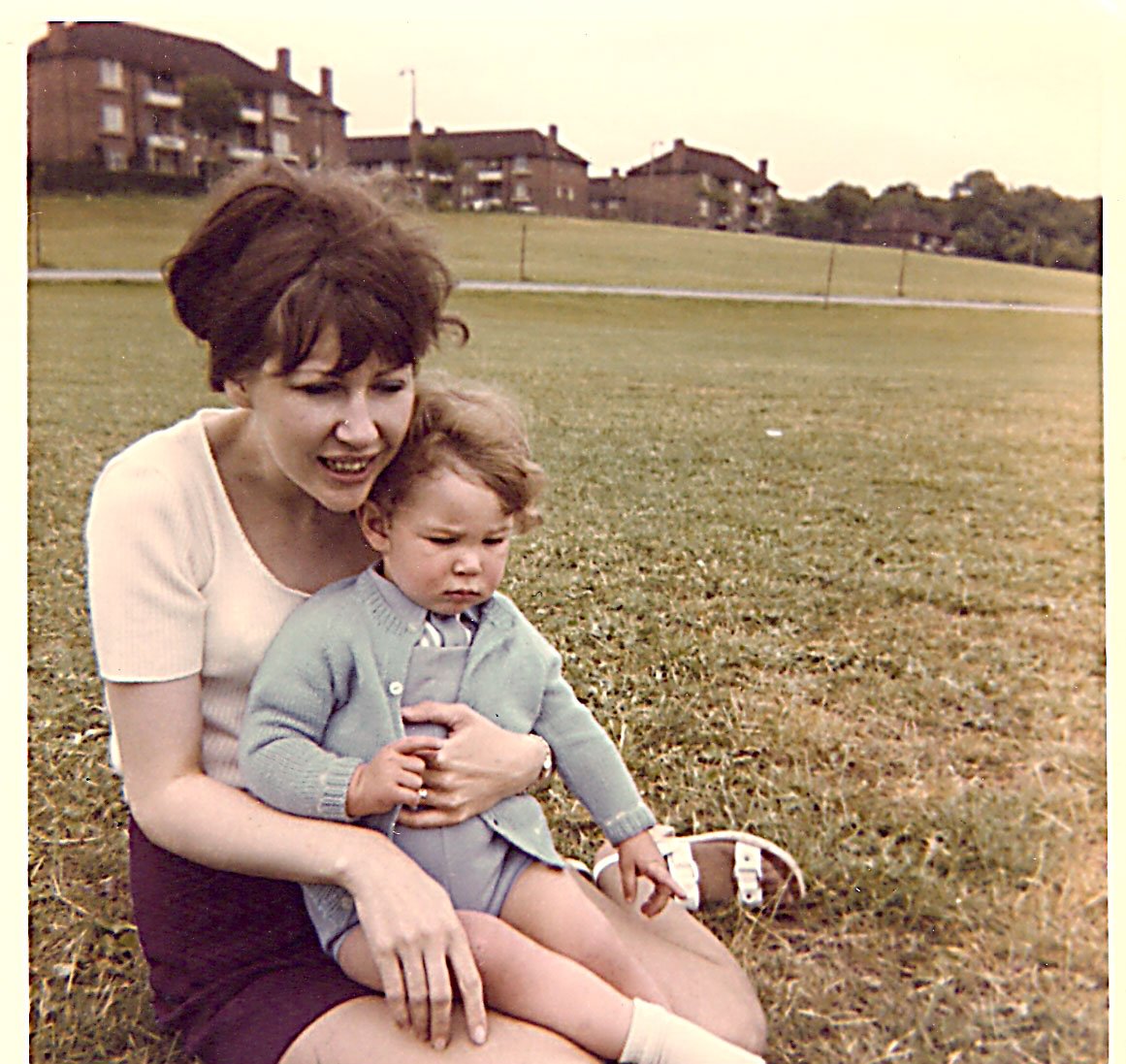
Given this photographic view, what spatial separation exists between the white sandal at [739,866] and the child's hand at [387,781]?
688mm

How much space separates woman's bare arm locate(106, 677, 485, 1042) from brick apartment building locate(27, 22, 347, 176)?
820 millimetres

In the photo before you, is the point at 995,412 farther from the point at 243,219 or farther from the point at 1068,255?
the point at 243,219

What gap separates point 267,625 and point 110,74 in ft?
3.15

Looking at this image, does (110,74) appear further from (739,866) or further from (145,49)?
(739,866)

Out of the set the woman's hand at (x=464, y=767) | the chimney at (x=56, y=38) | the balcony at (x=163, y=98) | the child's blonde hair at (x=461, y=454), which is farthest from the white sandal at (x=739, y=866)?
the chimney at (x=56, y=38)

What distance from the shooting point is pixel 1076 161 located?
208 cm

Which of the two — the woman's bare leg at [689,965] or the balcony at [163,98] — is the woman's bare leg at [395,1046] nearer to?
the woman's bare leg at [689,965]

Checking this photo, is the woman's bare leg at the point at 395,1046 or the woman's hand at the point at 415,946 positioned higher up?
the woman's hand at the point at 415,946

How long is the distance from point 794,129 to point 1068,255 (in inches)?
27.9

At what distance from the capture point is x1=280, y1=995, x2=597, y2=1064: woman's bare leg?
56.3 inches

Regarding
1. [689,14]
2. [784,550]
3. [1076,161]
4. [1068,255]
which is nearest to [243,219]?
[689,14]

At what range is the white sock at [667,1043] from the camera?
1485 mm

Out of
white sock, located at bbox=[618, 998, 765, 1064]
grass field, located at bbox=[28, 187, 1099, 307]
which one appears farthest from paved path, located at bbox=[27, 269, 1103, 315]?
white sock, located at bbox=[618, 998, 765, 1064]

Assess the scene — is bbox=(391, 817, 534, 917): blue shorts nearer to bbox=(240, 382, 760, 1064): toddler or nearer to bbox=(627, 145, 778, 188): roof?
bbox=(240, 382, 760, 1064): toddler
